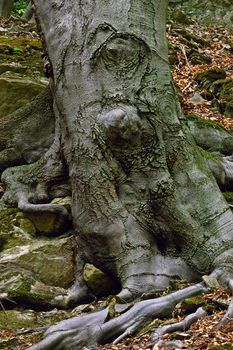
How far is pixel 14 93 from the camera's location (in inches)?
253

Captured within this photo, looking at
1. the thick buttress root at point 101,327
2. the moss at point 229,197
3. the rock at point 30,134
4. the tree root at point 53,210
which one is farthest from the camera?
the rock at point 30,134

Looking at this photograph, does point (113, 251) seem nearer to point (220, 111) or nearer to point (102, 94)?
point (102, 94)

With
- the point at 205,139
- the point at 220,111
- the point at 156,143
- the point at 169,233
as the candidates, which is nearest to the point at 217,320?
the point at 169,233

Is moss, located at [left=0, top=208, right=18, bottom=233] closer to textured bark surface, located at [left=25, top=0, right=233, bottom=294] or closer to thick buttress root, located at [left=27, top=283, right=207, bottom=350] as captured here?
textured bark surface, located at [left=25, top=0, right=233, bottom=294]

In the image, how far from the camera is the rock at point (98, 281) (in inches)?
165

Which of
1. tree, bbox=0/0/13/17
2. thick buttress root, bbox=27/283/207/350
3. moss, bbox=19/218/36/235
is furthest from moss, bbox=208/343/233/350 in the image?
tree, bbox=0/0/13/17

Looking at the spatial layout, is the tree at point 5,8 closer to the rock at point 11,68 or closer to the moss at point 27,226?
the rock at point 11,68

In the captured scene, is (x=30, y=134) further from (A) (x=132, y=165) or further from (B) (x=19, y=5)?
(B) (x=19, y=5)

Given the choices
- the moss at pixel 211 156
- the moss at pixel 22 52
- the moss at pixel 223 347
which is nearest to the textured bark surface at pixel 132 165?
the moss at pixel 211 156

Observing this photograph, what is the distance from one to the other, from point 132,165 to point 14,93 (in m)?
2.77

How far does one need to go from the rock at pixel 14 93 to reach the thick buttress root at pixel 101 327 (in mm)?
3741

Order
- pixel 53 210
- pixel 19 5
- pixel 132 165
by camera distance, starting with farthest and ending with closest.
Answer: pixel 19 5 → pixel 53 210 → pixel 132 165

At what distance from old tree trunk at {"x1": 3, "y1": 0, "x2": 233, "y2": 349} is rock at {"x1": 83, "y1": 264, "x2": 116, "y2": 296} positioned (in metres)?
0.06

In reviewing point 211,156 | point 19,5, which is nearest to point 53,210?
point 211,156
